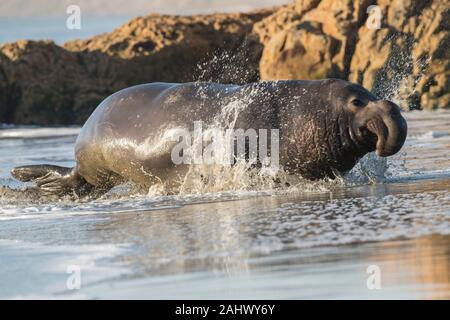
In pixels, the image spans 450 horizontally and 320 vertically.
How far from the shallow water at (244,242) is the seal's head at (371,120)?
373 mm

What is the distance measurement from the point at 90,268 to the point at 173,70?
1830 inches

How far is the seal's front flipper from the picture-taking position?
1084 cm

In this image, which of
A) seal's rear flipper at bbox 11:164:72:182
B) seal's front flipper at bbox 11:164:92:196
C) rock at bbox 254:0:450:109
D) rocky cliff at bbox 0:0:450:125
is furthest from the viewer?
rocky cliff at bbox 0:0:450:125

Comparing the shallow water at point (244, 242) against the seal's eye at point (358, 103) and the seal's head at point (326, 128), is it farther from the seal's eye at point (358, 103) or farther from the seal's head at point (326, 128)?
the seal's eye at point (358, 103)

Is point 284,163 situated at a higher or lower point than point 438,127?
higher

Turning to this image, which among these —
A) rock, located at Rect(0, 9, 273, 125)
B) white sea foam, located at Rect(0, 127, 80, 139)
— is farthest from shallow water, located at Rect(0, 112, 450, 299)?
rock, located at Rect(0, 9, 273, 125)

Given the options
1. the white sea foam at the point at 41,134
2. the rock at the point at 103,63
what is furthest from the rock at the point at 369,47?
the white sea foam at the point at 41,134

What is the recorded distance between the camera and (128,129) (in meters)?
10.1

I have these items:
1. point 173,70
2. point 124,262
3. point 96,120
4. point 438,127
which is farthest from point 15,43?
point 124,262

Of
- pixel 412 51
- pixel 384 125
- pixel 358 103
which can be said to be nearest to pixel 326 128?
pixel 358 103

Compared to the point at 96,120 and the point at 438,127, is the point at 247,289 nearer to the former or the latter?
the point at 96,120

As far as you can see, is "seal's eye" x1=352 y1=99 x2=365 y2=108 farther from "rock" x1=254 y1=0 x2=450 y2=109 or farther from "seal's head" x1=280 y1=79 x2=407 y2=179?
"rock" x1=254 y1=0 x2=450 y2=109

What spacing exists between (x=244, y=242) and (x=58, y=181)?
487 cm

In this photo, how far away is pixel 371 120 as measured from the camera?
8.91 metres
